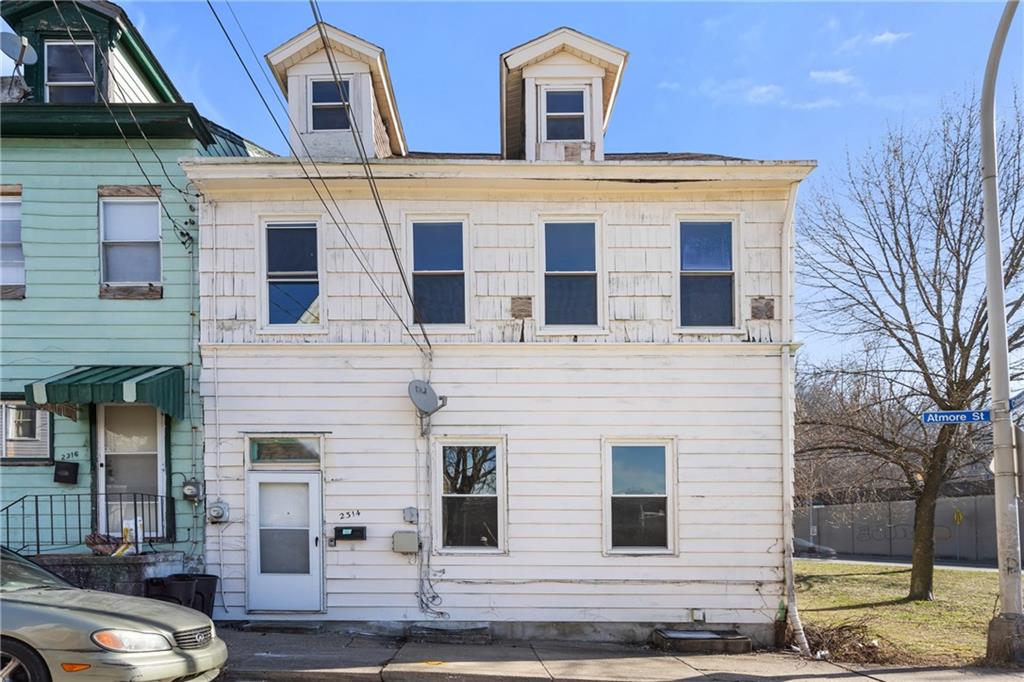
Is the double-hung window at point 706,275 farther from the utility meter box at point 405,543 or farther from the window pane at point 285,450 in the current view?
the window pane at point 285,450

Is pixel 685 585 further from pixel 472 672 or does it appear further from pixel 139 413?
pixel 139 413

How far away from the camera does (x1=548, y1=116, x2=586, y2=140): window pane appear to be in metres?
11.0

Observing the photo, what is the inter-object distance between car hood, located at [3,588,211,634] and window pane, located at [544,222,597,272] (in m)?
6.24

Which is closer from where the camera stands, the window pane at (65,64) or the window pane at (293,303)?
the window pane at (293,303)

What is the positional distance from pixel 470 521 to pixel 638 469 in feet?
7.87

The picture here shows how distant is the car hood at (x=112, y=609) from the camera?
572 centimetres

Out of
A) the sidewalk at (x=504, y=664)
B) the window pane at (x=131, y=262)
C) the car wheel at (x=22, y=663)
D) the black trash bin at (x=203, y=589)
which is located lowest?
the sidewalk at (x=504, y=664)

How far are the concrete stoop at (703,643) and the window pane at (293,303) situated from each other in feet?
20.4

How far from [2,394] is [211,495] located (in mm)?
3182

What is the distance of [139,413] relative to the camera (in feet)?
34.0

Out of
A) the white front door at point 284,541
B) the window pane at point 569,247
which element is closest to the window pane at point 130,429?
the white front door at point 284,541

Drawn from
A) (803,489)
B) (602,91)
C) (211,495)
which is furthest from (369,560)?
(803,489)

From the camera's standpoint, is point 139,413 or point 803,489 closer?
point 139,413

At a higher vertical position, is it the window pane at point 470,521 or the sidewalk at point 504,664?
the window pane at point 470,521
